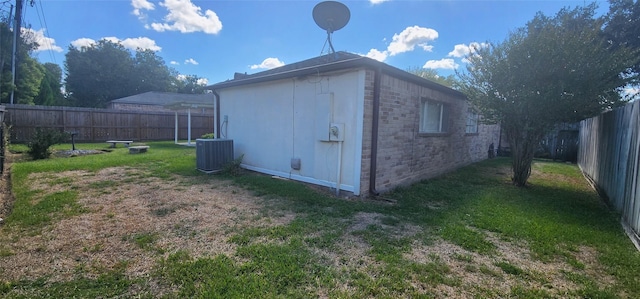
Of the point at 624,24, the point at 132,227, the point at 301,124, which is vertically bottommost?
the point at 132,227

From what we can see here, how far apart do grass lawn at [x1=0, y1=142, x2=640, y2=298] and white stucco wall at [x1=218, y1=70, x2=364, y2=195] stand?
64cm

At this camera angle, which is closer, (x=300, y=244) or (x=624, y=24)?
(x=300, y=244)

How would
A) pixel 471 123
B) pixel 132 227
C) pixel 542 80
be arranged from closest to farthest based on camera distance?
pixel 132 227, pixel 542 80, pixel 471 123

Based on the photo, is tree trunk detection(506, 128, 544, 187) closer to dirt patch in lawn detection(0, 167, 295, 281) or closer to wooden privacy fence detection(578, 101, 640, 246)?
wooden privacy fence detection(578, 101, 640, 246)

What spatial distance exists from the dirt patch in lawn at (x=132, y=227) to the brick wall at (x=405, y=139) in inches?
91.3

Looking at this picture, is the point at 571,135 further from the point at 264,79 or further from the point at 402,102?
the point at 264,79

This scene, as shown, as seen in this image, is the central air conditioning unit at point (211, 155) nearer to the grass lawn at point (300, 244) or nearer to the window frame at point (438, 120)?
the grass lawn at point (300, 244)

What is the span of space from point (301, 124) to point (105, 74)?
36990 millimetres

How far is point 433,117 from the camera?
7633 mm

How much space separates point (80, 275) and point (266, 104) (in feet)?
16.9

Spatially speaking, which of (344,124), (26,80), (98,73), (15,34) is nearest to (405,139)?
(344,124)

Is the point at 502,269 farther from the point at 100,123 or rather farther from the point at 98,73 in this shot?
the point at 98,73

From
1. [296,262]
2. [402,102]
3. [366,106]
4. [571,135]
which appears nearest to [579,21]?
[571,135]

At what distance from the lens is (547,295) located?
7.82 ft
